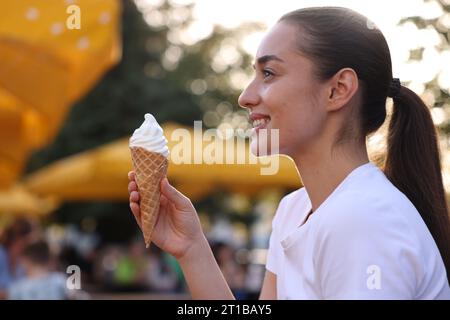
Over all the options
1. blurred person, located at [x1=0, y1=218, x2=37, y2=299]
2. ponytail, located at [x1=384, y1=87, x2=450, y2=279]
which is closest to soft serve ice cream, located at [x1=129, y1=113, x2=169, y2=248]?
ponytail, located at [x1=384, y1=87, x2=450, y2=279]

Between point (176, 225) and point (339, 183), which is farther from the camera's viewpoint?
point (176, 225)

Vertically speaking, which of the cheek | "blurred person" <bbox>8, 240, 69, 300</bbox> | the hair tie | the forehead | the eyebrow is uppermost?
the forehead

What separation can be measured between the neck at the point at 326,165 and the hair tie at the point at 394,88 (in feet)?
0.85

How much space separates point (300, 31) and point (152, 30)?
23187 mm

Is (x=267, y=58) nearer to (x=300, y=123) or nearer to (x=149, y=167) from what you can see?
(x=300, y=123)

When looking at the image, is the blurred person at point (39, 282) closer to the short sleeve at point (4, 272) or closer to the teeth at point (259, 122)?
the short sleeve at point (4, 272)

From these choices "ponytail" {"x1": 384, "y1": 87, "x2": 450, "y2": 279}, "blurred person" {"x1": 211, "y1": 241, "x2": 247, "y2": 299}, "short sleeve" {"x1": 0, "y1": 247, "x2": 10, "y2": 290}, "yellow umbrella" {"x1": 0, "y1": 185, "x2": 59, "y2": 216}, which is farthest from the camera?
"yellow umbrella" {"x1": 0, "y1": 185, "x2": 59, "y2": 216}

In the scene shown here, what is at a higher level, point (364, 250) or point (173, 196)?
point (173, 196)

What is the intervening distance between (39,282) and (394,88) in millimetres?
4094

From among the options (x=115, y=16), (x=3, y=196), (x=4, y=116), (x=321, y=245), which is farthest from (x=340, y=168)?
(x=3, y=196)

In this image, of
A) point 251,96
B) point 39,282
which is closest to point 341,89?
point 251,96

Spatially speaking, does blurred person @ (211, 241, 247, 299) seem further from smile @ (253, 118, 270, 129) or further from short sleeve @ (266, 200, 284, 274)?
smile @ (253, 118, 270, 129)

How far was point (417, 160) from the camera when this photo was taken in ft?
7.79

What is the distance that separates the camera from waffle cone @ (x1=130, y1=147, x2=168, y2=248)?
7.52ft
